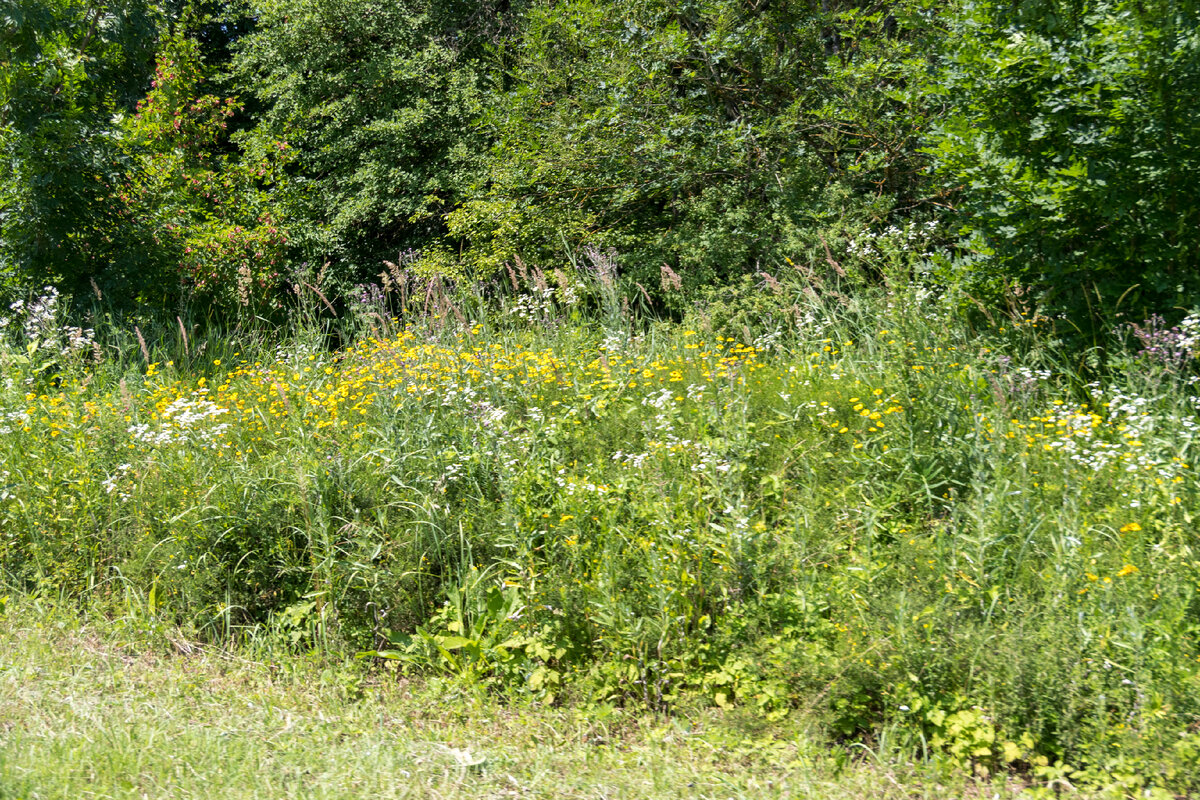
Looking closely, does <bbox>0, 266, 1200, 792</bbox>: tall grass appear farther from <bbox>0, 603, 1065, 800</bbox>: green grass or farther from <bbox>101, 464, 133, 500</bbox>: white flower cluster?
<bbox>0, 603, 1065, 800</bbox>: green grass

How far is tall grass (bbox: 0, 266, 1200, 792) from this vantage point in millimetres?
3518

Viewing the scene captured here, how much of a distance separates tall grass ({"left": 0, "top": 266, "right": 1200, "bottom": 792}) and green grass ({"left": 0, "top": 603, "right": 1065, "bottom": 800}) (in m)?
0.17

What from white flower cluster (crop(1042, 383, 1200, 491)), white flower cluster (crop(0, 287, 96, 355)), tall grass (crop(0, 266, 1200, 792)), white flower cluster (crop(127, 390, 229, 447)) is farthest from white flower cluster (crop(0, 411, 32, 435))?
white flower cluster (crop(1042, 383, 1200, 491))

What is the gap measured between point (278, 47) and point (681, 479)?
10086mm

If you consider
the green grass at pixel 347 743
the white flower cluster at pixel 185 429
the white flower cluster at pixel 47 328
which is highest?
the white flower cluster at pixel 47 328

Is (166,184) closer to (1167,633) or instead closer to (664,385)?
(664,385)

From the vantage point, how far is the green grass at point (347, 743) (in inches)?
124

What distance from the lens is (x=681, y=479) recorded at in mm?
4672

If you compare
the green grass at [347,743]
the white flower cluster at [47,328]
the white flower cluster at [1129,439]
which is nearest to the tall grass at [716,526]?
the white flower cluster at [1129,439]

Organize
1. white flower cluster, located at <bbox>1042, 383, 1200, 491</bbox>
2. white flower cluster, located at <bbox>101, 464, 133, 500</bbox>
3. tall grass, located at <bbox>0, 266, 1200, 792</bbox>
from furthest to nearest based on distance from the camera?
white flower cluster, located at <bbox>101, 464, 133, 500</bbox> → white flower cluster, located at <bbox>1042, 383, 1200, 491</bbox> → tall grass, located at <bbox>0, 266, 1200, 792</bbox>

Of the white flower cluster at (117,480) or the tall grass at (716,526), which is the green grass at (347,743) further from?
the white flower cluster at (117,480)

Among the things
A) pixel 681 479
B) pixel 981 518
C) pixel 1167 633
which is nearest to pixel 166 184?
pixel 681 479

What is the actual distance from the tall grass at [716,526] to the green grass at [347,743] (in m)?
0.17

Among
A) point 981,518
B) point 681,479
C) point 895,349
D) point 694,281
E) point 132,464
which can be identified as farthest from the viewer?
point 694,281
